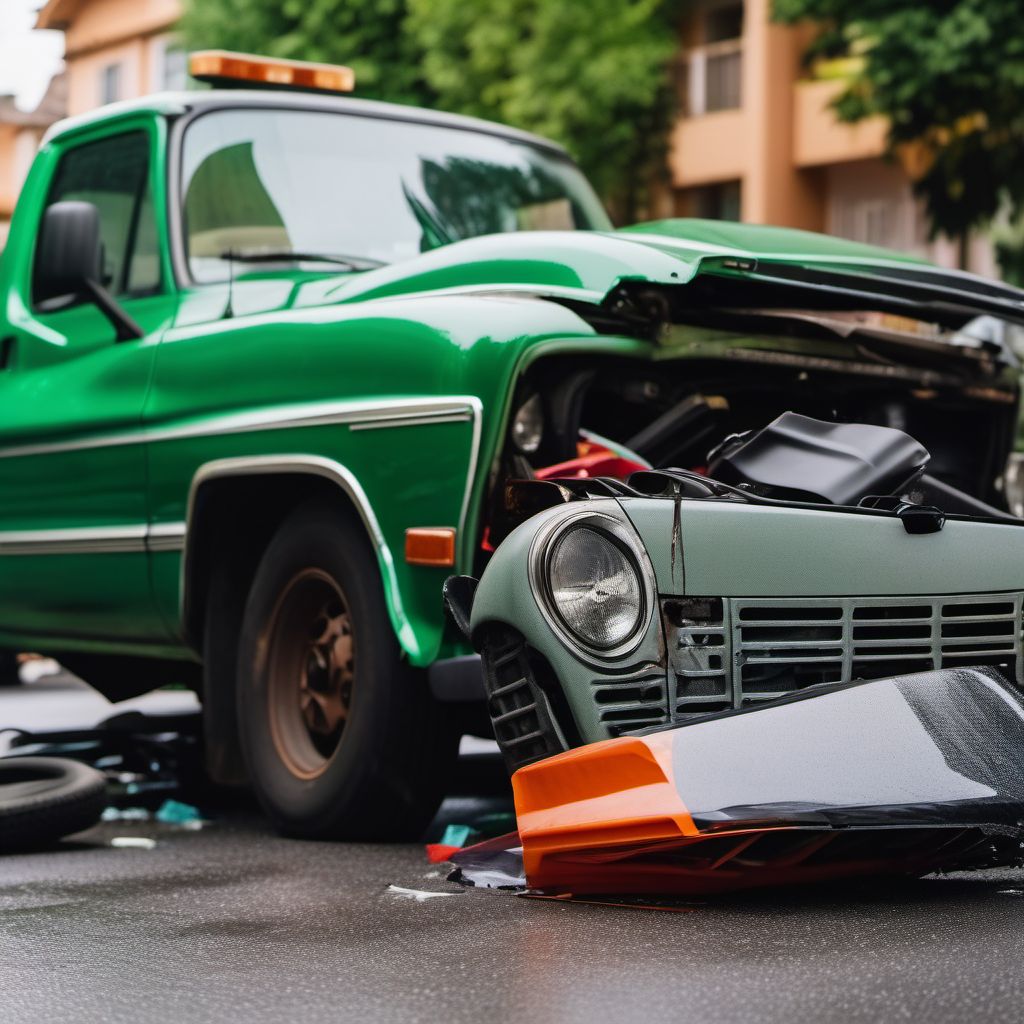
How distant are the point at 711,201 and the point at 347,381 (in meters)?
24.4

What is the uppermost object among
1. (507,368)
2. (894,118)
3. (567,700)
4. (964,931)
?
(894,118)

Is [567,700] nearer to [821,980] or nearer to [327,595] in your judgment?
[821,980]

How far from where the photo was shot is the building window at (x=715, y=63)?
27766 millimetres

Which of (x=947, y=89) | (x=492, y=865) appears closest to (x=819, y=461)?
(x=492, y=865)

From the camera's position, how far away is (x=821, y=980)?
3.26 meters

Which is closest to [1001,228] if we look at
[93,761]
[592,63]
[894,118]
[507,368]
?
[894,118]

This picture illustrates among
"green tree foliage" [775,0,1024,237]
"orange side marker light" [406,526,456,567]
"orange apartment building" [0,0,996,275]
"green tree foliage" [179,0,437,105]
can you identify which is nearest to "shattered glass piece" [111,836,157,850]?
"orange side marker light" [406,526,456,567]

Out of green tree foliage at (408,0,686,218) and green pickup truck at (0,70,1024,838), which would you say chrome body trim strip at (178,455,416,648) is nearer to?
green pickup truck at (0,70,1024,838)

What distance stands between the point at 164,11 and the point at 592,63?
1563cm

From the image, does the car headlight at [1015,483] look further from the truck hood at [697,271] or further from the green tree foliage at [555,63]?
the green tree foliage at [555,63]

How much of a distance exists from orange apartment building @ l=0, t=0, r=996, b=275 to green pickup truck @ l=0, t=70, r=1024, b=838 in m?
20.3

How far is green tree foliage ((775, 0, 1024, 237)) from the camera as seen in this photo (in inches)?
729

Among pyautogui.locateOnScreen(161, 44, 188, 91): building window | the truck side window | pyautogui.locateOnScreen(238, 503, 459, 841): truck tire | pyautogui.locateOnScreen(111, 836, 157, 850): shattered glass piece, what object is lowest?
pyautogui.locateOnScreen(111, 836, 157, 850): shattered glass piece

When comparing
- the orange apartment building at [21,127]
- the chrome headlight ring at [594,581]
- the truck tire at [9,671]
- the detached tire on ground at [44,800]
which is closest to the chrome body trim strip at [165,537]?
the detached tire on ground at [44,800]
